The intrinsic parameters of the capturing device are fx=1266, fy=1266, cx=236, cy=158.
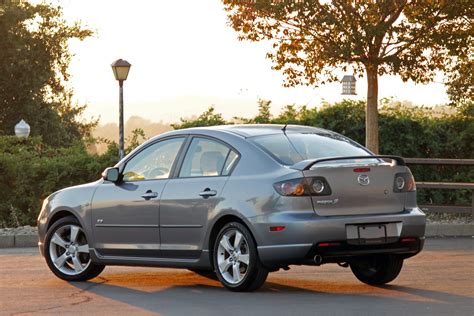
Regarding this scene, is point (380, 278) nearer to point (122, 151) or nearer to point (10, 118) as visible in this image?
point (122, 151)

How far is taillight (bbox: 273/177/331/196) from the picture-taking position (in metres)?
11.0

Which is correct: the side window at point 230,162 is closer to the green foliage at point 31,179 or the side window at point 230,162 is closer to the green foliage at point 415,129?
the green foliage at point 31,179

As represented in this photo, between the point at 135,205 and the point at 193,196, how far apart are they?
31.8 inches

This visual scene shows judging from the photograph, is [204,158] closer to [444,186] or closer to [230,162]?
[230,162]

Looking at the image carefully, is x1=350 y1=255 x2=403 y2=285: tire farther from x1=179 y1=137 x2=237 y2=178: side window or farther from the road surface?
x1=179 y1=137 x2=237 y2=178: side window

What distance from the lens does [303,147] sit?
1179cm

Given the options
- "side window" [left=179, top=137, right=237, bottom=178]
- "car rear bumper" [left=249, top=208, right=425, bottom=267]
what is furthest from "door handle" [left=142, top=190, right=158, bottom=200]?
"car rear bumper" [left=249, top=208, right=425, bottom=267]

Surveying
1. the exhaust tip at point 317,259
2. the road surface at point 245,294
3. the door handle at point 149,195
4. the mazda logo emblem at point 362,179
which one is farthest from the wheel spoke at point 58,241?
the mazda logo emblem at point 362,179

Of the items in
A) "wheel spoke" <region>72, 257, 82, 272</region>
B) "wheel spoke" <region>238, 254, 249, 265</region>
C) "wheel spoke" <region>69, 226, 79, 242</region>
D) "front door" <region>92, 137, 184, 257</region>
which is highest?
"front door" <region>92, 137, 184, 257</region>

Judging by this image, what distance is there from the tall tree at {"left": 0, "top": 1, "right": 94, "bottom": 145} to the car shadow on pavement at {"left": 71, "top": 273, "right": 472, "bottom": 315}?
51165mm

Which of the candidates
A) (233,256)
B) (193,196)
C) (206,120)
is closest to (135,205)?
(193,196)

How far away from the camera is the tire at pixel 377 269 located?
39.1 feet

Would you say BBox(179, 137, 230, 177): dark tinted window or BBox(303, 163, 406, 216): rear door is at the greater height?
BBox(179, 137, 230, 177): dark tinted window

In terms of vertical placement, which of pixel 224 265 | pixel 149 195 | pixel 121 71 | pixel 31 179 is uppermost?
pixel 121 71
